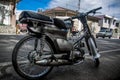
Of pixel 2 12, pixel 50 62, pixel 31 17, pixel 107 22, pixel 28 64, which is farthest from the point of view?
pixel 107 22

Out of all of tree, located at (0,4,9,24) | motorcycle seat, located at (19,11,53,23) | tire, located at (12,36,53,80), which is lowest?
tire, located at (12,36,53,80)

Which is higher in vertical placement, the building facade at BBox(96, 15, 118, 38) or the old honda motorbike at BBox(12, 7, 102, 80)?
the building facade at BBox(96, 15, 118, 38)

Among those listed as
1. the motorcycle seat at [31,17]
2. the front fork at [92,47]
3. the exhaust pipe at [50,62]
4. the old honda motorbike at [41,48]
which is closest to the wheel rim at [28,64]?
the old honda motorbike at [41,48]

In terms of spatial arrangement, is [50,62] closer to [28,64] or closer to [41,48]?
[41,48]

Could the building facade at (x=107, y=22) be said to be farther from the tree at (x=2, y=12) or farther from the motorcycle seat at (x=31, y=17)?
the motorcycle seat at (x=31, y=17)

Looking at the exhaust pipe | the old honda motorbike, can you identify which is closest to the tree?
the old honda motorbike

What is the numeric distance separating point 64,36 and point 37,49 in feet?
2.09

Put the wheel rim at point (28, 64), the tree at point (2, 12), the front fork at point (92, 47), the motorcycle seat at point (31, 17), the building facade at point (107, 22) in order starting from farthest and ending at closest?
the building facade at point (107, 22) → the tree at point (2, 12) → the front fork at point (92, 47) → the wheel rim at point (28, 64) → the motorcycle seat at point (31, 17)

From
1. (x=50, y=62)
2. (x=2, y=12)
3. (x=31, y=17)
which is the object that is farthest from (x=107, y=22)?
(x=31, y=17)

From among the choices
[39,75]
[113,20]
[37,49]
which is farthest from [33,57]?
[113,20]

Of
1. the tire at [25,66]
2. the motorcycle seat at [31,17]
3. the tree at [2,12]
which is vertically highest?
the tree at [2,12]

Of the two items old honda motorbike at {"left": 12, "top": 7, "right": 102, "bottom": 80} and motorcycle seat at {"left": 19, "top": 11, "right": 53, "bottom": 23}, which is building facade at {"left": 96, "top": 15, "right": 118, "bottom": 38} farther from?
motorcycle seat at {"left": 19, "top": 11, "right": 53, "bottom": 23}

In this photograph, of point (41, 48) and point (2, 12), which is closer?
point (41, 48)

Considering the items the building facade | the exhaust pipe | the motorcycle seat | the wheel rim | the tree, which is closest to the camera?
the motorcycle seat
